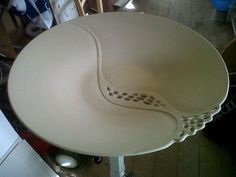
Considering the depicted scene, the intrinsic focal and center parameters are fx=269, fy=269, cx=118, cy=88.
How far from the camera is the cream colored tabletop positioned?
548mm

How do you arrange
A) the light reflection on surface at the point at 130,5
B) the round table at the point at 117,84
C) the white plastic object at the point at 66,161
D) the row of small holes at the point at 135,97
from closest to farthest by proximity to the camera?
the round table at the point at 117,84
the row of small holes at the point at 135,97
the white plastic object at the point at 66,161
the light reflection on surface at the point at 130,5

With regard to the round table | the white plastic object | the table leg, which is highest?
the round table

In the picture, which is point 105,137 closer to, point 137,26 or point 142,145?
point 142,145

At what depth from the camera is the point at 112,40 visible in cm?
79

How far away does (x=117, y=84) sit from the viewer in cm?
77

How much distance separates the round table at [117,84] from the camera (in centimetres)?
55

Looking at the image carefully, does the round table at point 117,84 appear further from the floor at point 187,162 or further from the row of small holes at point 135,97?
the floor at point 187,162

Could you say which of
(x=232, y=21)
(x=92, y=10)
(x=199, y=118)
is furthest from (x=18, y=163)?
(x=232, y=21)

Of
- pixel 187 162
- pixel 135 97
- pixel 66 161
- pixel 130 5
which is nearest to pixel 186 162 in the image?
pixel 187 162

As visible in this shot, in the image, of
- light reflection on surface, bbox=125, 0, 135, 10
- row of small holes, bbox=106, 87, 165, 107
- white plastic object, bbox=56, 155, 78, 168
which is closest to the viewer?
row of small holes, bbox=106, 87, 165, 107

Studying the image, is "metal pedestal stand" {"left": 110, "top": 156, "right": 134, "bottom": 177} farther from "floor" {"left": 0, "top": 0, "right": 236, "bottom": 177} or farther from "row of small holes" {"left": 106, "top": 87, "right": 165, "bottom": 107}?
"floor" {"left": 0, "top": 0, "right": 236, "bottom": 177}

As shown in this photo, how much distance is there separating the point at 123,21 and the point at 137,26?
44 mm

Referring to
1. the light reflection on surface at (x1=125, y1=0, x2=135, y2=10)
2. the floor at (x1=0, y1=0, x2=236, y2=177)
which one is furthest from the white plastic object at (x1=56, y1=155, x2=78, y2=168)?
the light reflection on surface at (x1=125, y1=0, x2=135, y2=10)

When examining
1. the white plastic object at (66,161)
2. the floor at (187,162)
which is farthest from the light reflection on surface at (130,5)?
the white plastic object at (66,161)
